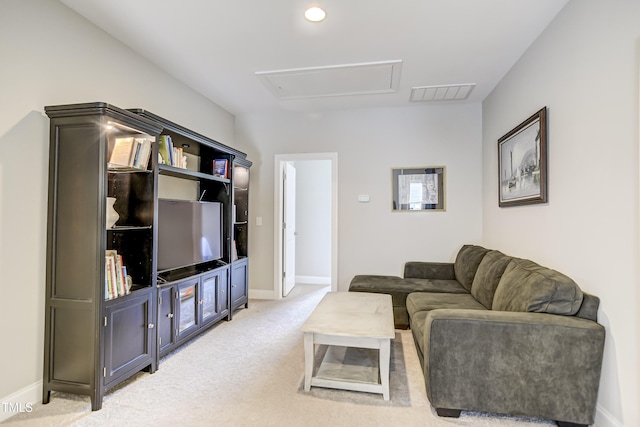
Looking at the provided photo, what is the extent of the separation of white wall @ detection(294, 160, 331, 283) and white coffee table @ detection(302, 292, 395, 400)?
2.96 metres

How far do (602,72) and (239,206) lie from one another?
3536mm

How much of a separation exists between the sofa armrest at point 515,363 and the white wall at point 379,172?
233 centimetres

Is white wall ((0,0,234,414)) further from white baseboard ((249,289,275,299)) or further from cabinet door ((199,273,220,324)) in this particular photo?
white baseboard ((249,289,275,299))

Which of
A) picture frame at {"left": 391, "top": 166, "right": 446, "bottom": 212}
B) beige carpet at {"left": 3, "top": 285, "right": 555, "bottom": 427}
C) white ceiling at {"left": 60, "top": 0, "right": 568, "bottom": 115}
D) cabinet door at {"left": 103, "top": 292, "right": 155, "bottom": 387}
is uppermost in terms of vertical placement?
white ceiling at {"left": 60, "top": 0, "right": 568, "bottom": 115}

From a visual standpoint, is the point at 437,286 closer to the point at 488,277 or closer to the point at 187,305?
the point at 488,277

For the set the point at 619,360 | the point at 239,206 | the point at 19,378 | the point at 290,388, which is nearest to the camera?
the point at 619,360

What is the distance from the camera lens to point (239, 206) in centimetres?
407

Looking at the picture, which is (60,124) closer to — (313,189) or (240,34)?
(240,34)

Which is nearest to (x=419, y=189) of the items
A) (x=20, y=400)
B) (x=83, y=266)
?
(x=83, y=266)

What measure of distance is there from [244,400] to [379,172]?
3.10 m

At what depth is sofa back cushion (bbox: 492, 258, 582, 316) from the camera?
6.02 feet

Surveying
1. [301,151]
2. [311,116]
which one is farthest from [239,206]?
[311,116]

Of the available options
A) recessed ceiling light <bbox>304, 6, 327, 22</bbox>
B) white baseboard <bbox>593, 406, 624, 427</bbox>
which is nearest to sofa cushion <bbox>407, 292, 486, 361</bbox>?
white baseboard <bbox>593, 406, 624, 427</bbox>

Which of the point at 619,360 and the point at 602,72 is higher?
the point at 602,72
